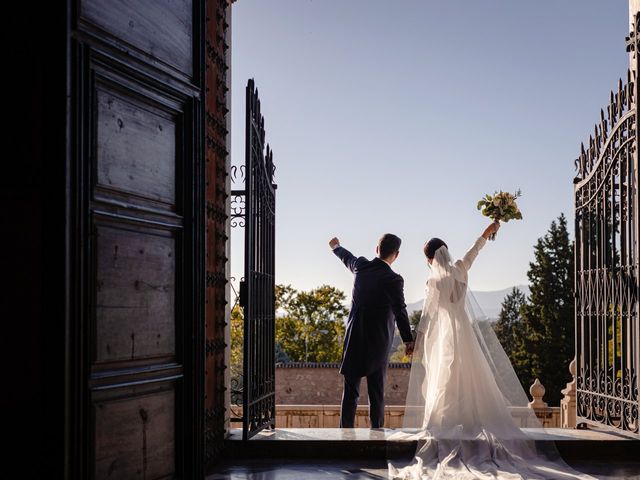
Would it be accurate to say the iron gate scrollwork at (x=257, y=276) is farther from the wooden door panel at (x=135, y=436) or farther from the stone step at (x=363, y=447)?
the wooden door panel at (x=135, y=436)

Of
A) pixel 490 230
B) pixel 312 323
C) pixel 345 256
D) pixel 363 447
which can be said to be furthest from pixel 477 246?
pixel 312 323

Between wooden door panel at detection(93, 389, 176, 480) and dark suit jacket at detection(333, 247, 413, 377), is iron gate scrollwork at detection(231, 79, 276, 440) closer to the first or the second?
dark suit jacket at detection(333, 247, 413, 377)

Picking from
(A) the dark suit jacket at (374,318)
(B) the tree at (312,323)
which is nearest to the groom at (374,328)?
(A) the dark suit jacket at (374,318)

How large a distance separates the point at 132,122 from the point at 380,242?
3592 millimetres

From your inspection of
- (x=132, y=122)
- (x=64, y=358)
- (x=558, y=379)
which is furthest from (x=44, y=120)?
(x=558, y=379)

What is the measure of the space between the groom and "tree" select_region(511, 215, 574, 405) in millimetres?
27184

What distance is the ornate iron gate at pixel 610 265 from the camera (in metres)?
5.66

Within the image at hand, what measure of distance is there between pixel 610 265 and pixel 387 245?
1910 millimetres

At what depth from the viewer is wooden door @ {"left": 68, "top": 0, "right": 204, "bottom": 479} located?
296 centimetres

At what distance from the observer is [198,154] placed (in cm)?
371

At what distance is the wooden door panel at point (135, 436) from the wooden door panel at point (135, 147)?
953 mm

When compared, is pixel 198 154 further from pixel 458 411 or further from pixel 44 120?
pixel 458 411

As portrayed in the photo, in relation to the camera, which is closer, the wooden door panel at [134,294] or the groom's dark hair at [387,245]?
the wooden door panel at [134,294]

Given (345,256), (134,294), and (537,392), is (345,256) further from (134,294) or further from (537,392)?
(537,392)
